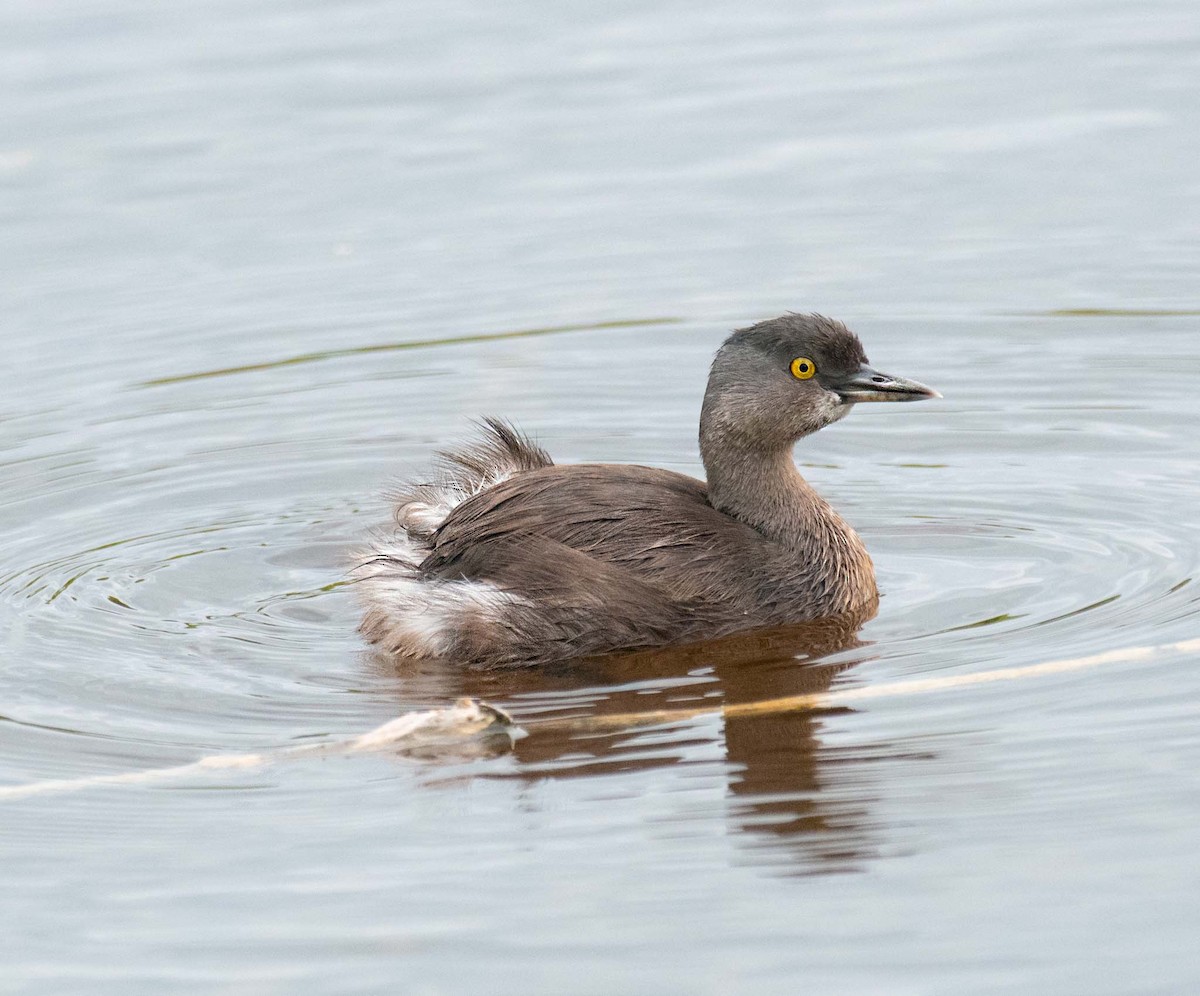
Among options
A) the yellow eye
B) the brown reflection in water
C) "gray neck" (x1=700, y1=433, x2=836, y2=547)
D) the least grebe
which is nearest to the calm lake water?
the brown reflection in water

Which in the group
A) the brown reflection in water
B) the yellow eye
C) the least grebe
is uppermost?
the yellow eye

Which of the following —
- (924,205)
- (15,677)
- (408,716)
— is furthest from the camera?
(924,205)

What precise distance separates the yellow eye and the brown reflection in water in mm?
864

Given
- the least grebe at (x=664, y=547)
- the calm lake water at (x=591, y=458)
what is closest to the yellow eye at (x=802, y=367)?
the least grebe at (x=664, y=547)

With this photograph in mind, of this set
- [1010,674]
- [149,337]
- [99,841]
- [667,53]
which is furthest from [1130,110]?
[99,841]

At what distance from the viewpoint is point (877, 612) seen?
7363 mm

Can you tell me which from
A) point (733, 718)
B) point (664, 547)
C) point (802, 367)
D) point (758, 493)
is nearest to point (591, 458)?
point (758, 493)

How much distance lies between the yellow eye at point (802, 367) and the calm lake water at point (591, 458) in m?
0.86

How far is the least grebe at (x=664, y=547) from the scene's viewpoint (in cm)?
701

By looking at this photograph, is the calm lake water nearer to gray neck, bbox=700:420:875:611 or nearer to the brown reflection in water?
the brown reflection in water

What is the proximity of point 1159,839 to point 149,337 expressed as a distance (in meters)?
6.59

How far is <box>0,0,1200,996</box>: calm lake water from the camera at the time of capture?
503 cm

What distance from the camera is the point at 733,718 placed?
6359 mm

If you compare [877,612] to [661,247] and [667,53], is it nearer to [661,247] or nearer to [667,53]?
[661,247]
